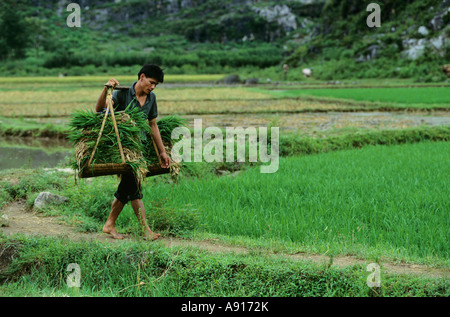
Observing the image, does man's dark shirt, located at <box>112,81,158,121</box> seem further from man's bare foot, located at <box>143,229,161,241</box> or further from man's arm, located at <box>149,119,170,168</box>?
man's bare foot, located at <box>143,229,161,241</box>

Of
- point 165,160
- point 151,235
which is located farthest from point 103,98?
point 151,235

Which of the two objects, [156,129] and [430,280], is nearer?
[430,280]

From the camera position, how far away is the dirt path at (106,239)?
9.98 ft

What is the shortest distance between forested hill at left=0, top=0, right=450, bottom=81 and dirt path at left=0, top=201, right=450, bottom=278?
2214 centimetres

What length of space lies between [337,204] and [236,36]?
70.2 metres

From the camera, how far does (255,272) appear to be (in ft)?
10.0

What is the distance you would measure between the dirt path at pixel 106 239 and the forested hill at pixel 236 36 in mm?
22138

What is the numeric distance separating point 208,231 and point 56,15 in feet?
260

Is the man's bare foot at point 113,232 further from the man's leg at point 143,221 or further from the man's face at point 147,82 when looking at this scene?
the man's face at point 147,82

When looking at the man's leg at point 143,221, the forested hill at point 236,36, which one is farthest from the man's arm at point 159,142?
the forested hill at point 236,36

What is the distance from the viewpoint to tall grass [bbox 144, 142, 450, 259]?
12.0 feet

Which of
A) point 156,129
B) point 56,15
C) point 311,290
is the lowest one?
point 311,290
